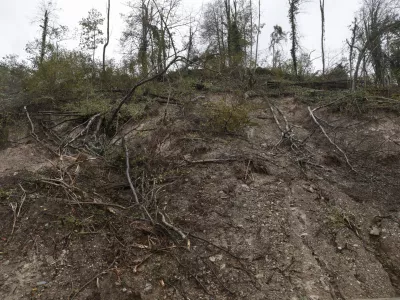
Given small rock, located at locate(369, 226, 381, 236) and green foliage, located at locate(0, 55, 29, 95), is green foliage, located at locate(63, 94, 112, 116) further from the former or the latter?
small rock, located at locate(369, 226, 381, 236)

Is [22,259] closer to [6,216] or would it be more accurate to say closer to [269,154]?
[6,216]

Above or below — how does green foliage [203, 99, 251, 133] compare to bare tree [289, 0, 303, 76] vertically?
below

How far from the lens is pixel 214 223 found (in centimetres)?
461

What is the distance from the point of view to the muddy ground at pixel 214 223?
3.66 meters

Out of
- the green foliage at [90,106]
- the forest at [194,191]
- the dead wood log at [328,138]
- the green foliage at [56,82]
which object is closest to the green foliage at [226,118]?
the forest at [194,191]

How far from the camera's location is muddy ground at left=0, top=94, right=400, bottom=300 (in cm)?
366

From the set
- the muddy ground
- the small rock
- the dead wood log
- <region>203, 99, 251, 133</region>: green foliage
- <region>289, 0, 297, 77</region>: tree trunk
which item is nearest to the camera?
the muddy ground

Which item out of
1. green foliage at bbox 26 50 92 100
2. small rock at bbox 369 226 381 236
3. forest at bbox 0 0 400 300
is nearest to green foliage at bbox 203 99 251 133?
forest at bbox 0 0 400 300

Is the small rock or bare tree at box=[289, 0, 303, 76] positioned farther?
bare tree at box=[289, 0, 303, 76]

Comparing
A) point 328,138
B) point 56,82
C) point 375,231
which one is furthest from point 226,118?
point 56,82

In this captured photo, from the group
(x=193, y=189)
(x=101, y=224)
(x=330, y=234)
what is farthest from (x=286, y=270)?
(x=101, y=224)

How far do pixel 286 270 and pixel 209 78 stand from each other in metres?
8.14

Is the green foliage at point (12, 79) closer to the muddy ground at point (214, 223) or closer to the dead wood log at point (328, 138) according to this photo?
the muddy ground at point (214, 223)

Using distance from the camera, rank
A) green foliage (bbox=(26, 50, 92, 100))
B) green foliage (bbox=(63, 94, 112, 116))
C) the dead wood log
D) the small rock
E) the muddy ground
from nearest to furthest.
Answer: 1. the muddy ground
2. the small rock
3. the dead wood log
4. green foliage (bbox=(63, 94, 112, 116))
5. green foliage (bbox=(26, 50, 92, 100))
